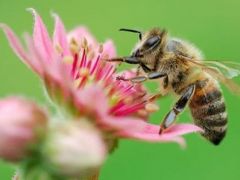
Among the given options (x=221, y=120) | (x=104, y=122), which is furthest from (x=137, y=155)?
(x=104, y=122)

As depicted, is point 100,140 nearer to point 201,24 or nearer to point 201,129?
point 201,129

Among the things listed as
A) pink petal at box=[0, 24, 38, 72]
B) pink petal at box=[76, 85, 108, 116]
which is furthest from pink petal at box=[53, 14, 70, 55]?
pink petal at box=[76, 85, 108, 116]

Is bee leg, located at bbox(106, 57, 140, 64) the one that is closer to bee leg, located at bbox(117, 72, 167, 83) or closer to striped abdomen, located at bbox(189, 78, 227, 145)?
bee leg, located at bbox(117, 72, 167, 83)

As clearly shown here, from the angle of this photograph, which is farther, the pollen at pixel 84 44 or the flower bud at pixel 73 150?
the pollen at pixel 84 44

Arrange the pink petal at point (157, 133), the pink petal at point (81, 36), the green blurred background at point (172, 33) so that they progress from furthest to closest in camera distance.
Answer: the green blurred background at point (172, 33)
the pink petal at point (81, 36)
the pink petal at point (157, 133)

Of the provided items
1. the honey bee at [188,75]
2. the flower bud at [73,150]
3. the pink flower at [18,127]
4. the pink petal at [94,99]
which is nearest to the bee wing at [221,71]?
Result: the honey bee at [188,75]

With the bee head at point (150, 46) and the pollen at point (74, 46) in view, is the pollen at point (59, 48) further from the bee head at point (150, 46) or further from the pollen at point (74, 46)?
the bee head at point (150, 46)
